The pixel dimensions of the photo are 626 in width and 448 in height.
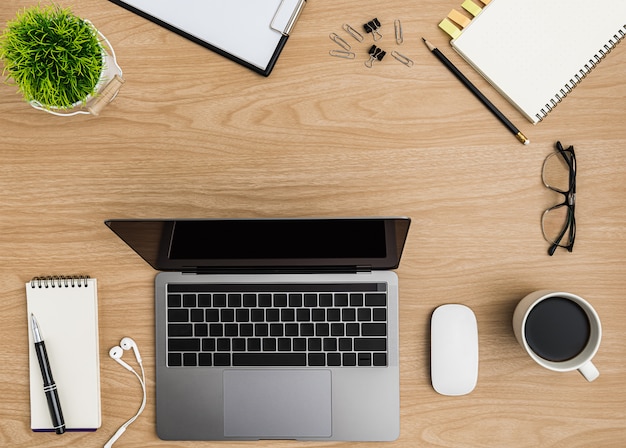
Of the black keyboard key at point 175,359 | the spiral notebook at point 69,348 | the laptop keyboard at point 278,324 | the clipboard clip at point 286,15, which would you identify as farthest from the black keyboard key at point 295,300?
the clipboard clip at point 286,15

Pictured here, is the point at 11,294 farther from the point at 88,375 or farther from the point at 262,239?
the point at 262,239

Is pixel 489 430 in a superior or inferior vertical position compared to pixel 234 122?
inferior

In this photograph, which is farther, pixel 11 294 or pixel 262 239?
pixel 11 294

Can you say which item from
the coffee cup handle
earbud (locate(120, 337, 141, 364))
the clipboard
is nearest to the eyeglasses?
the coffee cup handle

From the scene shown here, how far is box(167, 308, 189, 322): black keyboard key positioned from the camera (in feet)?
2.73

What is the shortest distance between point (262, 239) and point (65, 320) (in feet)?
Answer: 1.28

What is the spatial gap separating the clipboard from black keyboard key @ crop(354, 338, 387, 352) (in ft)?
1.59

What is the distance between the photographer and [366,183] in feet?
2.77

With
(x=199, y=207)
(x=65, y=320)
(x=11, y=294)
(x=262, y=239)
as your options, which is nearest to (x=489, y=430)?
(x=262, y=239)

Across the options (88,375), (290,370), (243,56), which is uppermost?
(243,56)

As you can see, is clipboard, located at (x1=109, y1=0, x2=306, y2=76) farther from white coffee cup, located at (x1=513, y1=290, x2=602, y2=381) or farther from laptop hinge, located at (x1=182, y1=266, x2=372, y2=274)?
white coffee cup, located at (x1=513, y1=290, x2=602, y2=381)

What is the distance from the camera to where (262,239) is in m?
0.75

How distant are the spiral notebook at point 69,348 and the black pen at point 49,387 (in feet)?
0.03

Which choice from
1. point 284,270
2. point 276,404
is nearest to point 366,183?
point 284,270
